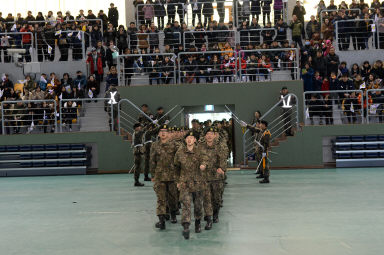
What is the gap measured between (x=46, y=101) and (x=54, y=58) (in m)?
6.02

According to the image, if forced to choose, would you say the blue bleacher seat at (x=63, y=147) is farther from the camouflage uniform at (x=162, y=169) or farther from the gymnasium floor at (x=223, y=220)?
the camouflage uniform at (x=162, y=169)

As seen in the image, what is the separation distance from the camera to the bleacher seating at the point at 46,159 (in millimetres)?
24641

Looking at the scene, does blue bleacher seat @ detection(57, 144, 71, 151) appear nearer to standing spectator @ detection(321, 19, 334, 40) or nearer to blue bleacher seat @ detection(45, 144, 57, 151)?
blue bleacher seat @ detection(45, 144, 57, 151)

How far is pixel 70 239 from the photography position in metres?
10.4

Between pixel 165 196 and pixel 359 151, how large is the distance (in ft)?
48.5

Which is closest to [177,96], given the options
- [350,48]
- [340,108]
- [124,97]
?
[124,97]

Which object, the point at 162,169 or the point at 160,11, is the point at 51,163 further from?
the point at 162,169

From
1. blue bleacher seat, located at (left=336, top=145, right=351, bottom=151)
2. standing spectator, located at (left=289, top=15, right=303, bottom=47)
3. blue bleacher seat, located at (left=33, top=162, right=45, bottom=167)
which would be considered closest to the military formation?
blue bleacher seat, located at (left=336, top=145, right=351, bottom=151)

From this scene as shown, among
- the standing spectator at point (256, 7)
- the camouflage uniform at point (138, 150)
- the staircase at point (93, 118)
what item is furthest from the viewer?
the standing spectator at point (256, 7)

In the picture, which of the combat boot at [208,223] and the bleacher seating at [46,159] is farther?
the bleacher seating at [46,159]

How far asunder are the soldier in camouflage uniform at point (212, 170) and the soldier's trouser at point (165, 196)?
2.58ft

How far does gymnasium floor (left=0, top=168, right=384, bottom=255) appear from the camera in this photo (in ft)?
30.9

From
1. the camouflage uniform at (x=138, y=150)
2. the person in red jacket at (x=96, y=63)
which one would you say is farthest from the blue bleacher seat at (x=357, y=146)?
the person in red jacket at (x=96, y=63)

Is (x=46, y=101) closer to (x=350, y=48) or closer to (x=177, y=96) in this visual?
(x=177, y=96)
